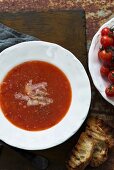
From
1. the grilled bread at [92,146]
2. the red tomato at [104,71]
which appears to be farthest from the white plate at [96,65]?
the grilled bread at [92,146]

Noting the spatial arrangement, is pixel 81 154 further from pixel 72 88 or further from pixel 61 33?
pixel 61 33

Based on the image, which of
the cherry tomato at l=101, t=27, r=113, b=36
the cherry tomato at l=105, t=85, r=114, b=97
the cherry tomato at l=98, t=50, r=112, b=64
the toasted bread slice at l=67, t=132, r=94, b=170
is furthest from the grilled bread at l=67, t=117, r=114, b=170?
the cherry tomato at l=101, t=27, r=113, b=36

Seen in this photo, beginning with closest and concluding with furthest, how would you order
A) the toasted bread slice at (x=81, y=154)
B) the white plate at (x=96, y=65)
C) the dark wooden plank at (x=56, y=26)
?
the toasted bread slice at (x=81, y=154) < the white plate at (x=96, y=65) < the dark wooden plank at (x=56, y=26)

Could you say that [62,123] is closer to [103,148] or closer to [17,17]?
[103,148]

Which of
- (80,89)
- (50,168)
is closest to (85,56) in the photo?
(80,89)

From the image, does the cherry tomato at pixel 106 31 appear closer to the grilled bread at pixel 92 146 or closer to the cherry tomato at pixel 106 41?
the cherry tomato at pixel 106 41

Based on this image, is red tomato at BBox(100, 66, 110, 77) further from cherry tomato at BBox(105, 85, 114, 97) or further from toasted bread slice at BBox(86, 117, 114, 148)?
toasted bread slice at BBox(86, 117, 114, 148)

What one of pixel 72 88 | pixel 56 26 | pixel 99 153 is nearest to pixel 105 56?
Result: pixel 72 88
